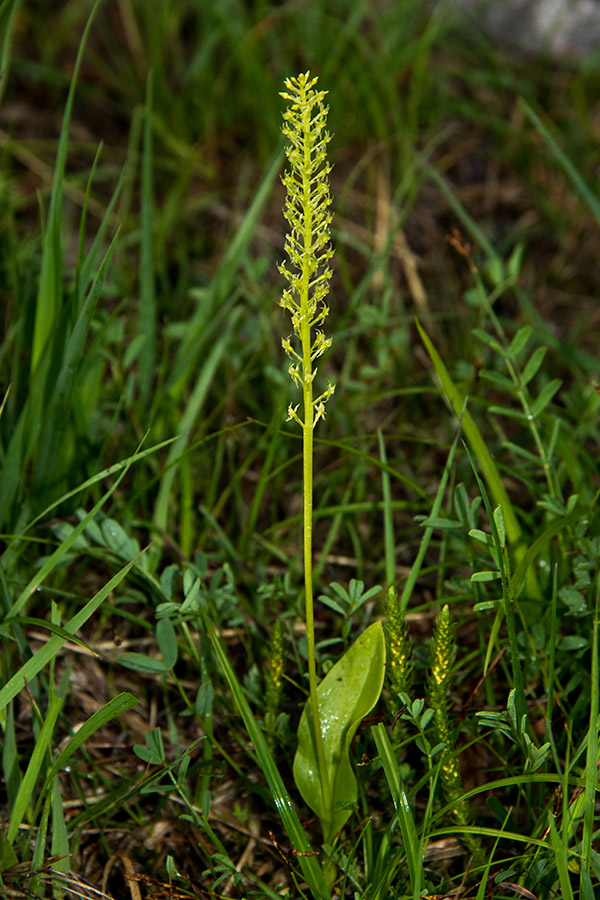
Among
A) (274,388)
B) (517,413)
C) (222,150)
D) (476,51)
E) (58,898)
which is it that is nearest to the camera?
(58,898)

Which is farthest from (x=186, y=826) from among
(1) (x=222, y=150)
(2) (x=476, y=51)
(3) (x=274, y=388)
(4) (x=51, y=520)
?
(2) (x=476, y=51)

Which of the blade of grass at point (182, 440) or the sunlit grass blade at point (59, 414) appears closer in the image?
the sunlit grass blade at point (59, 414)

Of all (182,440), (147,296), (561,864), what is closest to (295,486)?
(182,440)

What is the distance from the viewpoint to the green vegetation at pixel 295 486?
5.15 ft

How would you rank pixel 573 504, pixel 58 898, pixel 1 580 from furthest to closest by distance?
pixel 573 504 < pixel 1 580 < pixel 58 898

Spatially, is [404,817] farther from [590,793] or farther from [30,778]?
[30,778]

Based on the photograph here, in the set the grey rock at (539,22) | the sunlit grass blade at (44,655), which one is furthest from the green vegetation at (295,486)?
the grey rock at (539,22)

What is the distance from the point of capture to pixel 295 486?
2.49 m

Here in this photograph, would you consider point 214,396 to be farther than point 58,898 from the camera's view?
Yes

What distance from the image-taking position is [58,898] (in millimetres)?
1588

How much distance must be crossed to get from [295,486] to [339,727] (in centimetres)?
98

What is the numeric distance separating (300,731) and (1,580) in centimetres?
67

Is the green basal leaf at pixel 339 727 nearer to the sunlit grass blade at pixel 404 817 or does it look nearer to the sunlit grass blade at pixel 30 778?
the sunlit grass blade at pixel 404 817

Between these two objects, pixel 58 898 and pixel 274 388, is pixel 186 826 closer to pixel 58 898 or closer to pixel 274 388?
pixel 58 898
